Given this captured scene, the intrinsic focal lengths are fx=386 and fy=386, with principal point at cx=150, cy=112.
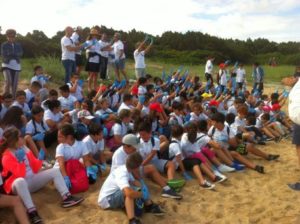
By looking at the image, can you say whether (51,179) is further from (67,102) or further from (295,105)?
(295,105)

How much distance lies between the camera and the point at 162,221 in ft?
16.8

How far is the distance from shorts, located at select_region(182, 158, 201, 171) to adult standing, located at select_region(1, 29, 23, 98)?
173 inches

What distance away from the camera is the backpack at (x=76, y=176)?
5492mm

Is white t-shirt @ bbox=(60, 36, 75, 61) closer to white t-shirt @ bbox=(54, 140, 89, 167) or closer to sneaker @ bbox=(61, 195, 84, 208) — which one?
white t-shirt @ bbox=(54, 140, 89, 167)

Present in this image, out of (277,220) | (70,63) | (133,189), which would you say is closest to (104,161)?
(133,189)

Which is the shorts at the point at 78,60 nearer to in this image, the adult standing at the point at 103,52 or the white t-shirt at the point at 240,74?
the adult standing at the point at 103,52

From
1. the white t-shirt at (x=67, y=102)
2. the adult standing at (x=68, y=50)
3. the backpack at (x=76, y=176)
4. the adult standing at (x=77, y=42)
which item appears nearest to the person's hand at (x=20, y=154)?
the backpack at (x=76, y=176)

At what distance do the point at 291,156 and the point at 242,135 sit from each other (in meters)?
1.11

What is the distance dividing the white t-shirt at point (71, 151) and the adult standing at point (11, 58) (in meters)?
3.57

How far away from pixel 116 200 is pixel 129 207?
0.27 m

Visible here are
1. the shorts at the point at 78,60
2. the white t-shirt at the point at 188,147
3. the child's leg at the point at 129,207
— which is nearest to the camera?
the child's leg at the point at 129,207

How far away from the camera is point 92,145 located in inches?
246

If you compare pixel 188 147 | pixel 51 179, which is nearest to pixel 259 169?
pixel 188 147

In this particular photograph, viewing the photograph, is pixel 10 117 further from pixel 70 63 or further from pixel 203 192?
pixel 70 63
